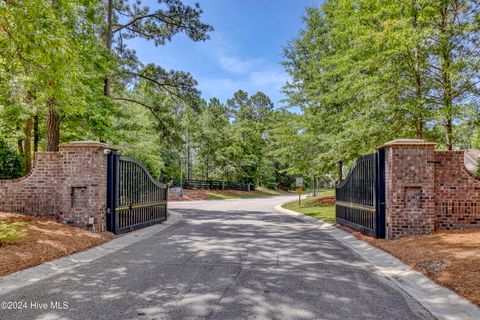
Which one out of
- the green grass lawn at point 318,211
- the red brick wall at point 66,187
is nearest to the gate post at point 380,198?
the green grass lawn at point 318,211

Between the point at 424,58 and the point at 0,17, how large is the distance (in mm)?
11937

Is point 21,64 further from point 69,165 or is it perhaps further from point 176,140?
point 176,140

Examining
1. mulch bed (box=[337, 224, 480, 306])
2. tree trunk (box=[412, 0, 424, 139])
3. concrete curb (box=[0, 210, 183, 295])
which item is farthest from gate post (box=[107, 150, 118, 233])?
tree trunk (box=[412, 0, 424, 139])

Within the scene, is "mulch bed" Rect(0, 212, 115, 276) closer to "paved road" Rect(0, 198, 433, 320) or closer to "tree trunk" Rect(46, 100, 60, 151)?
"paved road" Rect(0, 198, 433, 320)

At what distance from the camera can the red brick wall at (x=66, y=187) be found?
8.66 m

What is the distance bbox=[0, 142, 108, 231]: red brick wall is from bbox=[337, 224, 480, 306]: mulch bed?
7190 mm

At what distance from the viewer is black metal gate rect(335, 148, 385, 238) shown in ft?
27.2

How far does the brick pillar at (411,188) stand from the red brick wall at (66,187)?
24.5 ft

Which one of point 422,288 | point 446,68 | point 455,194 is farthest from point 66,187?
point 446,68

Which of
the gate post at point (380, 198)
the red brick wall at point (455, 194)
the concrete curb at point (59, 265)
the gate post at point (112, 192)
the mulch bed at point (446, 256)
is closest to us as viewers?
the mulch bed at point (446, 256)

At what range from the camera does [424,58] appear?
11.3 meters

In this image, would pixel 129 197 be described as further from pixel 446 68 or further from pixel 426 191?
pixel 446 68

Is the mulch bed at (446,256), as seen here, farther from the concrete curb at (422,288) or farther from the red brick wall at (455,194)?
the red brick wall at (455,194)

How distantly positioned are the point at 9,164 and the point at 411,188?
12215mm
